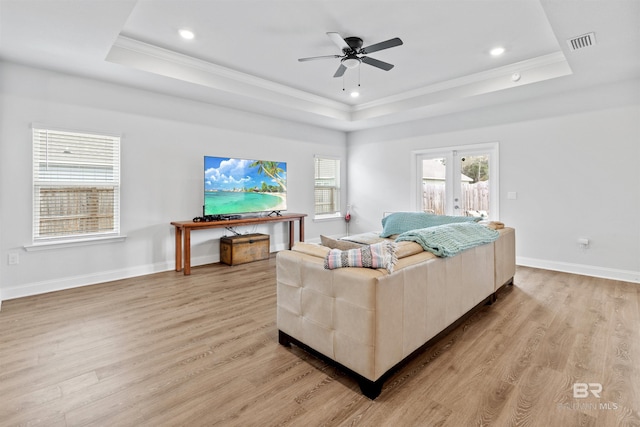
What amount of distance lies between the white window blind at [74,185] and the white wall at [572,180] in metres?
5.31

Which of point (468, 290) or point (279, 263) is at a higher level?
point (279, 263)

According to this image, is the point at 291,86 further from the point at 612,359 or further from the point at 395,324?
the point at 612,359

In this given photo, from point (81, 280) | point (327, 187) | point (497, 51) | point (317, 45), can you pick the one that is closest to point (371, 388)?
point (317, 45)

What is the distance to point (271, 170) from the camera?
559 centimetres

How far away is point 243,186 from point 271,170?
2.11 ft

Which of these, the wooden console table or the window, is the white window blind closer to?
the wooden console table

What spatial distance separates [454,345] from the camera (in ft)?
7.84

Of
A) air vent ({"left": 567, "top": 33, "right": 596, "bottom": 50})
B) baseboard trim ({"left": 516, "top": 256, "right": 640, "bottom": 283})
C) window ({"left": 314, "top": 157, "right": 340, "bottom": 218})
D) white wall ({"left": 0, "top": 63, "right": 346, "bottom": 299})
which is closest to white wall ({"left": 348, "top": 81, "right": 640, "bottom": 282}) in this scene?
baseboard trim ({"left": 516, "top": 256, "right": 640, "bottom": 283})

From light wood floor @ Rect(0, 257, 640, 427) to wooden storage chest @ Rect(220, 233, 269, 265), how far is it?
160 centimetres

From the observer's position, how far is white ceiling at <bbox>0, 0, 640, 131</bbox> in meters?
2.73

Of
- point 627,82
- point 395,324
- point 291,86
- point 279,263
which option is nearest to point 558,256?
point 627,82

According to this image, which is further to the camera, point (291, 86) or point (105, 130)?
point (291, 86)

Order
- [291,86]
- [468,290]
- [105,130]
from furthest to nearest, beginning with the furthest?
[291,86] < [105,130] < [468,290]

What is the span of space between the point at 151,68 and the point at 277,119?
2.50m
